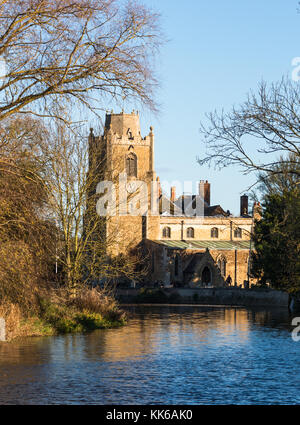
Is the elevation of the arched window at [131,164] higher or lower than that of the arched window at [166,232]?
higher

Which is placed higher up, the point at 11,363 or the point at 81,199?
the point at 81,199

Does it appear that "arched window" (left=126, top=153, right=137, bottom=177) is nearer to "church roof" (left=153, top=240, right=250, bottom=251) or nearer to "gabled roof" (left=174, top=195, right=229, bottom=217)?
"church roof" (left=153, top=240, right=250, bottom=251)

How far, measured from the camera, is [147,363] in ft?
61.9

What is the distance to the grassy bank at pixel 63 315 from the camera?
22.2 meters

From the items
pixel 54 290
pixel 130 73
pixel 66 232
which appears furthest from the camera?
pixel 66 232

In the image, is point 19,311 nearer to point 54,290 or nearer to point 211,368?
point 54,290

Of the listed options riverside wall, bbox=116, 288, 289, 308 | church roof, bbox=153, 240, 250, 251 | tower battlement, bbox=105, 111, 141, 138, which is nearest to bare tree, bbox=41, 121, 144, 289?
riverside wall, bbox=116, 288, 289, 308

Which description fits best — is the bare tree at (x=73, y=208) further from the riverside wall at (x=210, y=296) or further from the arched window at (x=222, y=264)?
the arched window at (x=222, y=264)

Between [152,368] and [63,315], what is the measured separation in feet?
29.4

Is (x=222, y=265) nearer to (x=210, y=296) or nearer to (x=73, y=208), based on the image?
(x=210, y=296)

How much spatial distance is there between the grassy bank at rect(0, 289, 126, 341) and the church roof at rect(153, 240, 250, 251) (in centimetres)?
4491

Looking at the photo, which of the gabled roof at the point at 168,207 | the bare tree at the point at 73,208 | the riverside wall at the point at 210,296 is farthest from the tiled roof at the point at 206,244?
the bare tree at the point at 73,208
